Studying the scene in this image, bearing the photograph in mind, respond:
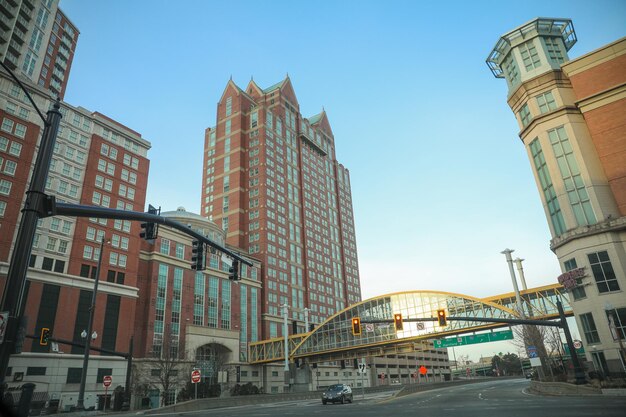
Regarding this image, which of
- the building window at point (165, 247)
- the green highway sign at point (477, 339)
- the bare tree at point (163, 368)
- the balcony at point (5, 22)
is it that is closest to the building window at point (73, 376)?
the bare tree at point (163, 368)

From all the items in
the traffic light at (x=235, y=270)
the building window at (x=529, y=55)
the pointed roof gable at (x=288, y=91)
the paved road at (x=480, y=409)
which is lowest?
the paved road at (x=480, y=409)

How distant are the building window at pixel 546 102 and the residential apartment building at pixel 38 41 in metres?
73.6

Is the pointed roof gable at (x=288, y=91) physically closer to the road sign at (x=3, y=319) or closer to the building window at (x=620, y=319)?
the building window at (x=620, y=319)

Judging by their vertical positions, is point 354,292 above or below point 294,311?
above

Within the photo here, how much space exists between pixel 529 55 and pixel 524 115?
7.43m

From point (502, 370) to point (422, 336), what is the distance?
135 metres

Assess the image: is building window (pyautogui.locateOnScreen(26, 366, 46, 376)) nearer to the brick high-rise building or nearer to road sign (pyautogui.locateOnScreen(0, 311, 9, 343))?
the brick high-rise building

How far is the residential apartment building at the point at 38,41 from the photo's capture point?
254ft

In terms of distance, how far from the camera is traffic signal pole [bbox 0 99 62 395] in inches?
375

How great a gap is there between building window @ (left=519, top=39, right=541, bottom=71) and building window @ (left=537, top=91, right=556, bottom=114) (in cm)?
435

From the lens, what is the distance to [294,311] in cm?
9769

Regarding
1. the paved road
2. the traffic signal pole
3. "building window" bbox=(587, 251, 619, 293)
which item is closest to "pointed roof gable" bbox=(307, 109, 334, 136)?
"building window" bbox=(587, 251, 619, 293)

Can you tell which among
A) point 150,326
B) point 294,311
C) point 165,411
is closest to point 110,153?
point 150,326

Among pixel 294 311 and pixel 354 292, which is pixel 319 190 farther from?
pixel 294 311
